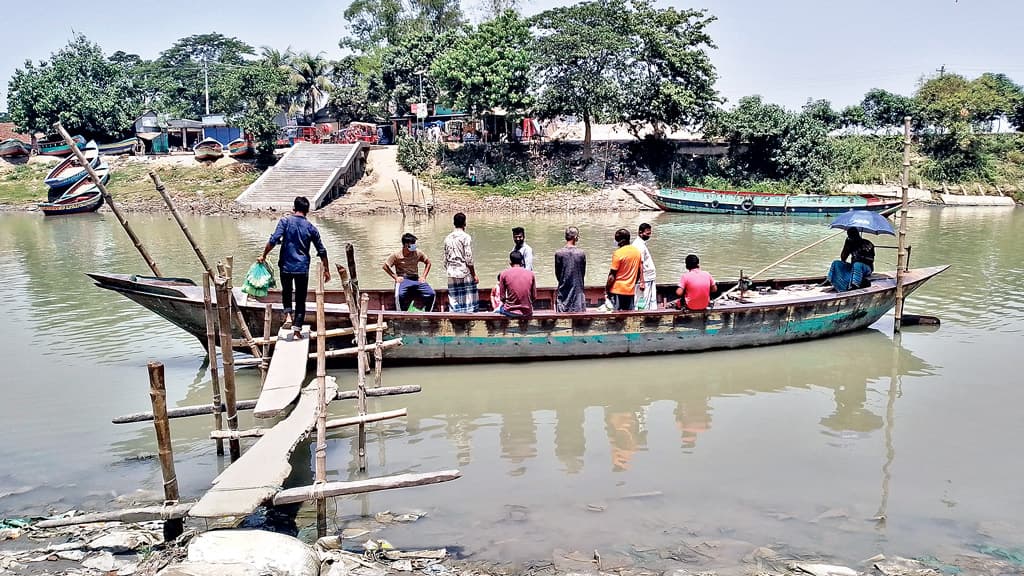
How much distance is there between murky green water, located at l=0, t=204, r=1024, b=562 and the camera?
19.6 feet

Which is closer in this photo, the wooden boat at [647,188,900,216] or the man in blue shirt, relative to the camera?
the man in blue shirt

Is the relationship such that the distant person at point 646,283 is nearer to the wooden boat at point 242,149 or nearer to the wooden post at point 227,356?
the wooden post at point 227,356

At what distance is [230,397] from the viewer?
627 cm

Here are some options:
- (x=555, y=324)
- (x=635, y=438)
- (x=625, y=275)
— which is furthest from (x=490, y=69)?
(x=635, y=438)

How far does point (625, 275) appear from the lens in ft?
32.2

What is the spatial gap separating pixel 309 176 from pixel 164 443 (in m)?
31.1

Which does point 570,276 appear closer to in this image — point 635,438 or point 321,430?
point 635,438

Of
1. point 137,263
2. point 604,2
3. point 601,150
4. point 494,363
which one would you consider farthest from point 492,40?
point 494,363

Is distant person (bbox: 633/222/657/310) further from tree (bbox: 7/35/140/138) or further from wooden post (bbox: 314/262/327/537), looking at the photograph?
tree (bbox: 7/35/140/138)

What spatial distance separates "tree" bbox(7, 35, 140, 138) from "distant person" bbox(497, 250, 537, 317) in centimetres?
4102

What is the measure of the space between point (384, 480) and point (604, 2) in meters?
33.0

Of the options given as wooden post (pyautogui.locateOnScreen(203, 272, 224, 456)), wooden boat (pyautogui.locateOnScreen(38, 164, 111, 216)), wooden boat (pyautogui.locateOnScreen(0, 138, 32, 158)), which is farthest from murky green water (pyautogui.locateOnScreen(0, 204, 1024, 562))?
wooden boat (pyautogui.locateOnScreen(0, 138, 32, 158))

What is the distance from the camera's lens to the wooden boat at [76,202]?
3169 cm

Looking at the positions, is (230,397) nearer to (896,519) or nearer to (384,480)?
(384,480)
